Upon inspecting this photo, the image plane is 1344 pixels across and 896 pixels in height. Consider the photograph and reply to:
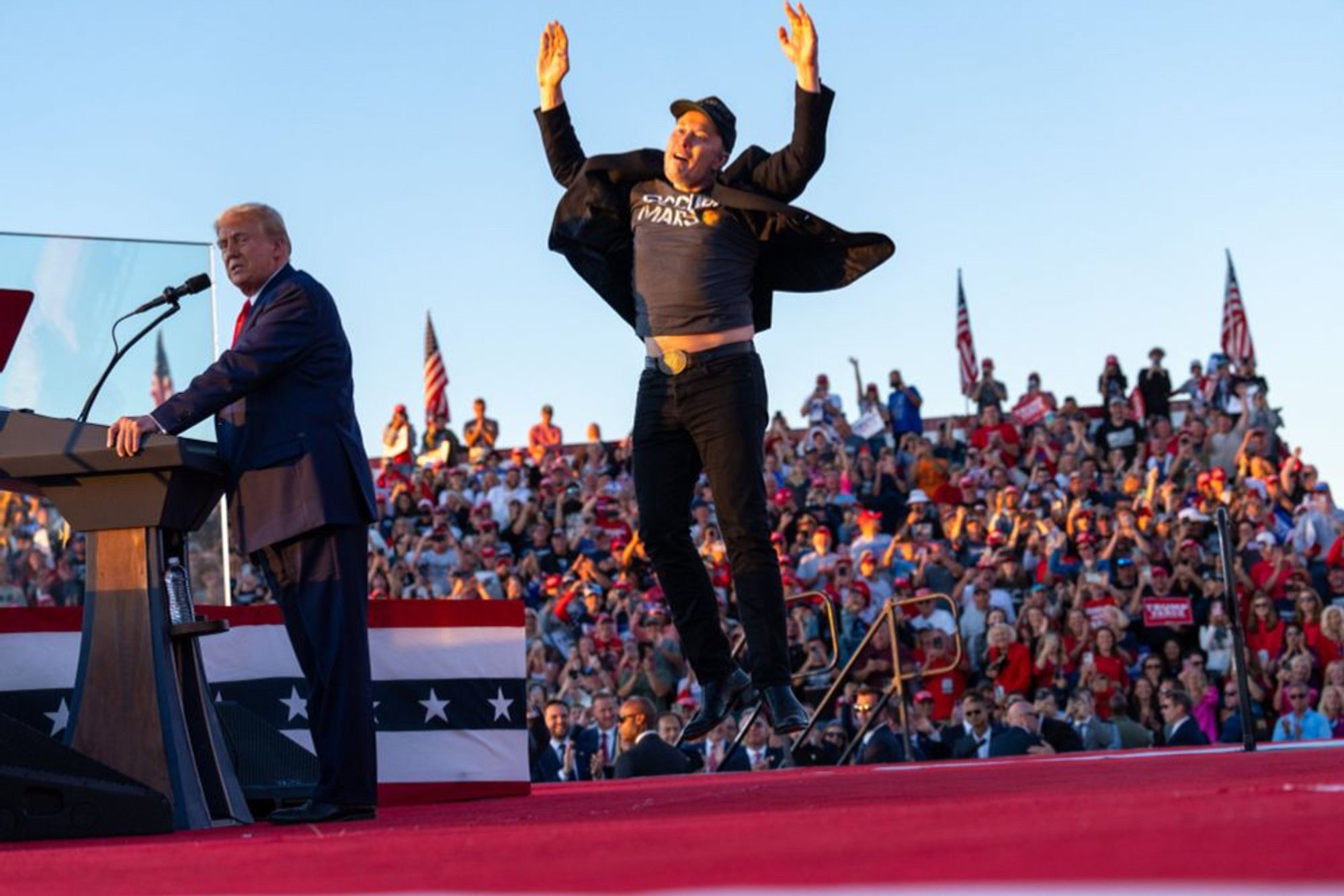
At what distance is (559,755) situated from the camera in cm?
1257

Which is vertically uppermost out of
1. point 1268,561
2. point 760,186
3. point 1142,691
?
point 760,186

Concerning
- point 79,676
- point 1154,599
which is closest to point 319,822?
point 79,676

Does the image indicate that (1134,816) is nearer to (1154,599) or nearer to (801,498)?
(1154,599)

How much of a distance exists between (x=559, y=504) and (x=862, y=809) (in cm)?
1648

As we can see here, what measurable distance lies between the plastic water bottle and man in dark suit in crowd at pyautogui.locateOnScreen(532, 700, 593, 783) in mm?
7016

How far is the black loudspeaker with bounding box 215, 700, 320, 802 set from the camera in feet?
19.1

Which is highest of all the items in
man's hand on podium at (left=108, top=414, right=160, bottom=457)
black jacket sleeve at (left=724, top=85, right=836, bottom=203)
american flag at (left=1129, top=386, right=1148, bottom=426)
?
american flag at (left=1129, top=386, right=1148, bottom=426)

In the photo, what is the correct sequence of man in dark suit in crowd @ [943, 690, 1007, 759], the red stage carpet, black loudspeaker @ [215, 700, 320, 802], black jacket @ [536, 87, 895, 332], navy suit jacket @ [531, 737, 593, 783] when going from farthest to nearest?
1. navy suit jacket @ [531, 737, 593, 783]
2. man in dark suit in crowd @ [943, 690, 1007, 759]
3. black loudspeaker @ [215, 700, 320, 802]
4. black jacket @ [536, 87, 895, 332]
5. the red stage carpet

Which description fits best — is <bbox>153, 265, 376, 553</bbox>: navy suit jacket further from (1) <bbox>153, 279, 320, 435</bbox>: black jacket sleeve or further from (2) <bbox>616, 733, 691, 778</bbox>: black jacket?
(2) <bbox>616, 733, 691, 778</bbox>: black jacket

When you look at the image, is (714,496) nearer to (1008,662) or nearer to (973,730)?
(973,730)

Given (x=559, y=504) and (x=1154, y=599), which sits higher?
(x=559, y=504)

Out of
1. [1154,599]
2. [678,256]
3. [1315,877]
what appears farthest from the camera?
[1154,599]

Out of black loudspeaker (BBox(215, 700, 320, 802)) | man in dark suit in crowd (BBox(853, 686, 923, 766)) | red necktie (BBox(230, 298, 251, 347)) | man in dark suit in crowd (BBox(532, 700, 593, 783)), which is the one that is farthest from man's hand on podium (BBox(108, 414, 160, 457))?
man in dark suit in crowd (BBox(532, 700, 593, 783))

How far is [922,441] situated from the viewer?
19.1 metres
